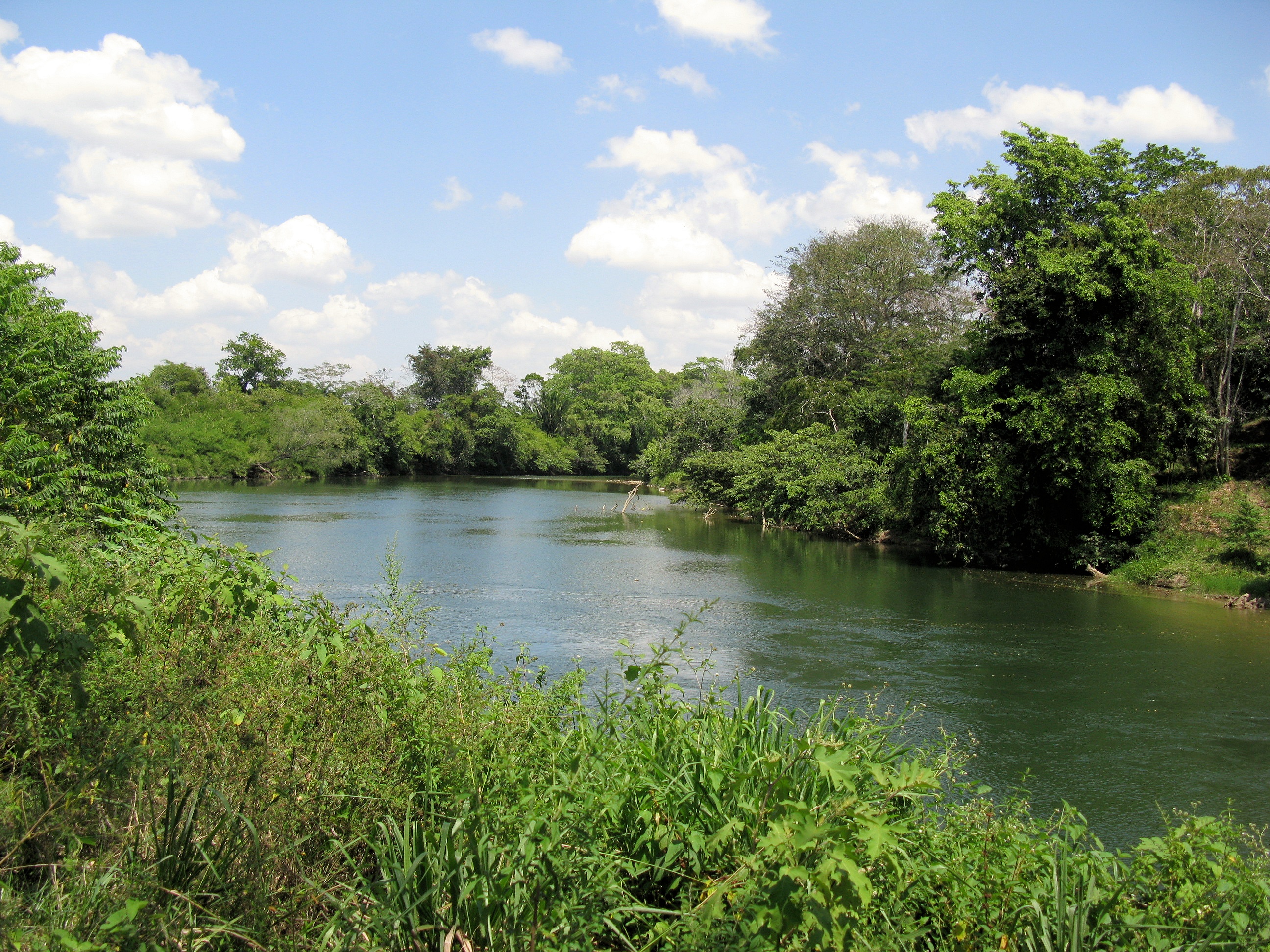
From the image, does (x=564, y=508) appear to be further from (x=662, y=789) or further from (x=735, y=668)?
(x=662, y=789)

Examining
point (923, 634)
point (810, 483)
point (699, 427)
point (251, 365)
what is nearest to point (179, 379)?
point (251, 365)

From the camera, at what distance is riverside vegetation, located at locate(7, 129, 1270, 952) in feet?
9.07

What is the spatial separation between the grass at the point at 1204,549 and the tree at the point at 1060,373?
2.10ft

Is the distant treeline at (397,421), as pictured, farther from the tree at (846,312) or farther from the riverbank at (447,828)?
the riverbank at (447,828)

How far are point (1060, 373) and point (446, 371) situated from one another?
2249 inches

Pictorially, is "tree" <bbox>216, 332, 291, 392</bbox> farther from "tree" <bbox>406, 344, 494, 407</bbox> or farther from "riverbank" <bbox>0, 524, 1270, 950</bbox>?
"riverbank" <bbox>0, 524, 1270, 950</bbox>

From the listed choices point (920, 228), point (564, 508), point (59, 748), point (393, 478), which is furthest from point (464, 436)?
point (59, 748)

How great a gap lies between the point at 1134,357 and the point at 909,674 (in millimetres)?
11859

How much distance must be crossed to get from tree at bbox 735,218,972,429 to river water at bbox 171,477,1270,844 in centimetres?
962

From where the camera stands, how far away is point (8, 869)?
2719mm

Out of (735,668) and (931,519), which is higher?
(931,519)

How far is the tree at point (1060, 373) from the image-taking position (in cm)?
1820

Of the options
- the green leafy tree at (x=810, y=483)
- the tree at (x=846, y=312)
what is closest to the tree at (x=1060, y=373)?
the green leafy tree at (x=810, y=483)

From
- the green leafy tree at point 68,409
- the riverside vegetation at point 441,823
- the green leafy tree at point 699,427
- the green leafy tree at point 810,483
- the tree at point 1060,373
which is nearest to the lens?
the riverside vegetation at point 441,823
